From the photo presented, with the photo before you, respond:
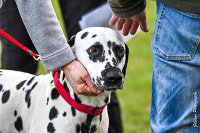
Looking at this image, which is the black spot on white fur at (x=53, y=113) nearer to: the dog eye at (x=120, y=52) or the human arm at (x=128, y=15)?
the dog eye at (x=120, y=52)

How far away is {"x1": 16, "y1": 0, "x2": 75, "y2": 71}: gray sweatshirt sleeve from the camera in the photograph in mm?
2957

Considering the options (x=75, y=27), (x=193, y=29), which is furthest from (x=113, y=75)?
(x=75, y=27)

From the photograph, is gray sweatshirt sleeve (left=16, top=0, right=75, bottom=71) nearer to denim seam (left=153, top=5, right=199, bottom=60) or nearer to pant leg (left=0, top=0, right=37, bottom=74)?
denim seam (left=153, top=5, right=199, bottom=60)

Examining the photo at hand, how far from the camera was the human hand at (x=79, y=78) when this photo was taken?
9.90 feet

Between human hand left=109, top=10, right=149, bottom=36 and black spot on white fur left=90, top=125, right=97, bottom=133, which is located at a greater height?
human hand left=109, top=10, right=149, bottom=36

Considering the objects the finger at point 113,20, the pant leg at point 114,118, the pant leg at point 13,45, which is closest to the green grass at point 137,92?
the pant leg at point 114,118

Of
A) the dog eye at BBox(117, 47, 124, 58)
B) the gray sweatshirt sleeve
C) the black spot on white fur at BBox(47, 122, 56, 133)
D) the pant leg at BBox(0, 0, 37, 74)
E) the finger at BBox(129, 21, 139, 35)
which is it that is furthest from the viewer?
the pant leg at BBox(0, 0, 37, 74)

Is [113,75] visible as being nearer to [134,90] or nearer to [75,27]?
[75,27]

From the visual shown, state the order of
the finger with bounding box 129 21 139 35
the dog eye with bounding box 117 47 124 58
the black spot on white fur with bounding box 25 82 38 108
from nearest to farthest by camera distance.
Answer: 1. the dog eye with bounding box 117 47 124 58
2. the black spot on white fur with bounding box 25 82 38 108
3. the finger with bounding box 129 21 139 35

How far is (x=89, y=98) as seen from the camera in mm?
3305

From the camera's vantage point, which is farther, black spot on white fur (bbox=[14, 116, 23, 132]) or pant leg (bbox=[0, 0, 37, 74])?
pant leg (bbox=[0, 0, 37, 74])

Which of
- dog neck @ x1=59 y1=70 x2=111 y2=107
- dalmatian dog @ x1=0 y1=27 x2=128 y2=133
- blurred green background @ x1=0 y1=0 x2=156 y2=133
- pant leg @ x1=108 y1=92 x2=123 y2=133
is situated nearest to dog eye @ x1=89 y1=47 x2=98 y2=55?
dalmatian dog @ x1=0 y1=27 x2=128 y2=133

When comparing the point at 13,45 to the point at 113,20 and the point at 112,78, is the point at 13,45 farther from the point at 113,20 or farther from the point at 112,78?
the point at 112,78

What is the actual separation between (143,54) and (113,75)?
5354 mm
